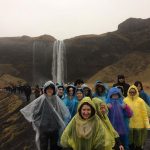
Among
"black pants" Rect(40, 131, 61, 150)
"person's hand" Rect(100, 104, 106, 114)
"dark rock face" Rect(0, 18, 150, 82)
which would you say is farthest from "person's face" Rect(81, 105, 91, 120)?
"dark rock face" Rect(0, 18, 150, 82)

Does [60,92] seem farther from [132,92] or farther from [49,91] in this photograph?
[132,92]

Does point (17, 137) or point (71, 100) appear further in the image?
point (17, 137)

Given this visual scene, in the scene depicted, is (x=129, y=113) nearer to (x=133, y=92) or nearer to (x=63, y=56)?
(x=133, y=92)

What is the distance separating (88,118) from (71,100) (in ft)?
13.3

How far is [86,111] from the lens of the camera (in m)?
5.86

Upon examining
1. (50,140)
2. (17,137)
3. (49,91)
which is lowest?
(17,137)

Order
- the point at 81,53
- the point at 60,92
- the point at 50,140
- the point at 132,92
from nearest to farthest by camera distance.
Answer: the point at 50,140 < the point at 132,92 < the point at 60,92 < the point at 81,53

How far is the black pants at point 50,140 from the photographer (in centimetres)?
887

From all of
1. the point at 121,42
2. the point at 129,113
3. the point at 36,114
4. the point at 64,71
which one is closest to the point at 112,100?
the point at 129,113

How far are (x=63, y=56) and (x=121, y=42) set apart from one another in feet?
53.7

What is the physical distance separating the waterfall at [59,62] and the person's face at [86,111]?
94.3 m

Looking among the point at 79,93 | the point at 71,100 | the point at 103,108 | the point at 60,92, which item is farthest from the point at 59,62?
the point at 103,108

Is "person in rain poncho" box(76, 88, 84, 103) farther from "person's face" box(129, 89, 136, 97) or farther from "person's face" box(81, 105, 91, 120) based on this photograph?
"person's face" box(81, 105, 91, 120)

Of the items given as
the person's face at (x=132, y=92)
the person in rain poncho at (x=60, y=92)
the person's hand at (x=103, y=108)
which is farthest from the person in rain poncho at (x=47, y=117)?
the person's hand at (x=103, y=108)
